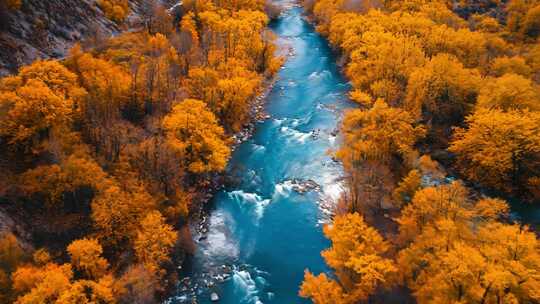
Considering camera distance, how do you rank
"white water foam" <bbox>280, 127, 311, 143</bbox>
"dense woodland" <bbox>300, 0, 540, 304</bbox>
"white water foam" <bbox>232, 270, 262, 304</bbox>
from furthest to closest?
1. "white water foam" <bbox>280, 127, 311, 143</bbox>
2. "white water foam" <bbox>232, 270, 262, 304</bbox>
3. "dense woodland" <bbox>300, 0, 540, 304</bbox>

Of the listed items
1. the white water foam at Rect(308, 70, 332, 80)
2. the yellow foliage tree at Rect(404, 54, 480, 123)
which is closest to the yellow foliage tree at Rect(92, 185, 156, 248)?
the yellow foliage tree at Rect(404, 54, 480, 123)

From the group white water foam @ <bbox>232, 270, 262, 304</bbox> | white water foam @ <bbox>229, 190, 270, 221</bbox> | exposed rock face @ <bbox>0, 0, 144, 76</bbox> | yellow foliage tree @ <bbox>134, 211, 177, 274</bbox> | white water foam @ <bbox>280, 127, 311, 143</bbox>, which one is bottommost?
white water foam @ <bbox>232, 270, 262, 304</bbox>

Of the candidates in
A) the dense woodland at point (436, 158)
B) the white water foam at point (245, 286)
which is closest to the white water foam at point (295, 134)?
the dense woodland at point (436, 158)

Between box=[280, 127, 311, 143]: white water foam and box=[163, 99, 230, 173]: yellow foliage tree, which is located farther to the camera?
box=[280, 127, 311, 143]: white water foam

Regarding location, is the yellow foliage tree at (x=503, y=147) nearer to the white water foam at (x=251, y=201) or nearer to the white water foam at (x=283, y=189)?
the white water foam at (x=283, y=189)

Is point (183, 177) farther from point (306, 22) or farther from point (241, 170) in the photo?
point (306, 22)

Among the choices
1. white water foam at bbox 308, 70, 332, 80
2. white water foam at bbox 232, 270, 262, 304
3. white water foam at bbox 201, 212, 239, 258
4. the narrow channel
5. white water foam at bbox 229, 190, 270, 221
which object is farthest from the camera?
white water foam at bbox 308, 70, 332, 80

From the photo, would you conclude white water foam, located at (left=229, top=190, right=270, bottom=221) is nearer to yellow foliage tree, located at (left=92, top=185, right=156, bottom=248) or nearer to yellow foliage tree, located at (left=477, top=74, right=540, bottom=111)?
yellow foliage tree, located at (left=92, top=185, right=156, bottom=248)

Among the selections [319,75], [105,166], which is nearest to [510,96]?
[319,75]
